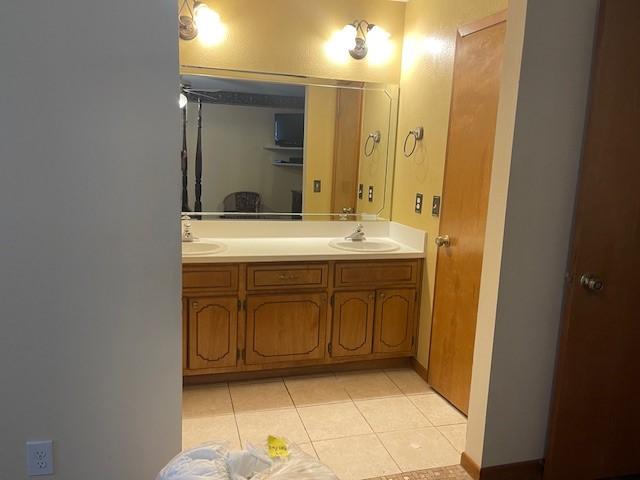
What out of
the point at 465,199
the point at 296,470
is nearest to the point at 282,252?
the point at 465,199

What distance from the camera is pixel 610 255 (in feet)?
6.28

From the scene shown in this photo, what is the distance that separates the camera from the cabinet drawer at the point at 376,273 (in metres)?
2.97

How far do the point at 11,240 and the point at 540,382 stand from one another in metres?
2.03

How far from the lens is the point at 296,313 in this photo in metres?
2.92

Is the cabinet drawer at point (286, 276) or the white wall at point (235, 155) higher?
the white wall at point (235, 155)

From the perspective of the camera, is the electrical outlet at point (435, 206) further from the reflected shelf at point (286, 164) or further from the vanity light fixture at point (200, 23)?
the vanity light fixture at point (200, 23)

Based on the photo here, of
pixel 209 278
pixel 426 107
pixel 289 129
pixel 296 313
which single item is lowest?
pixel 296 313

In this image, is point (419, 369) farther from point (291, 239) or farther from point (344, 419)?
point (291, 239)

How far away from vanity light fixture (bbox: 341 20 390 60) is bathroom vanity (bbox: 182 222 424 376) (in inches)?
52.2

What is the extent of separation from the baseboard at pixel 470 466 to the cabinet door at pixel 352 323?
1.01 metres

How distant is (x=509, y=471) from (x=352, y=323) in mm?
1246

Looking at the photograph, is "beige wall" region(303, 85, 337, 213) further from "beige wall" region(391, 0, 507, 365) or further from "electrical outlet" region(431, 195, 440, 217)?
"electrical outlet" region(431, 195, 440, 217)

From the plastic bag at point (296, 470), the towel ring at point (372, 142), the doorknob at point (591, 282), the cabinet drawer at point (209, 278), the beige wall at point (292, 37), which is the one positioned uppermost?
the beige wall at point (292, 37)

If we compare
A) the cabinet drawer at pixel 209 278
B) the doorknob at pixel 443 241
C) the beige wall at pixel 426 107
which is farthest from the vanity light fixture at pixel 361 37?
the cabinet drawer at pixel 209 278
